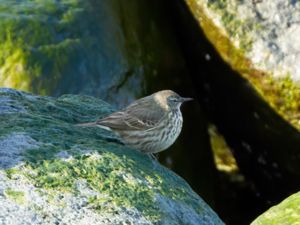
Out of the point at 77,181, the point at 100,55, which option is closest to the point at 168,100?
the point at 77,181

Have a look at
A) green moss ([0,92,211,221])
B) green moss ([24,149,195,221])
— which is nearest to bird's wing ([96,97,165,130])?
green moss ([0,92,211,221])

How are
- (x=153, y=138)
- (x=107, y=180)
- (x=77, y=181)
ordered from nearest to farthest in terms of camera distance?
(x=77, y=181)
(x=107, y=180)
(x=153, y=138)

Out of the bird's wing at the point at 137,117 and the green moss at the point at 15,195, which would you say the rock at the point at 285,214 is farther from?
the green moss at the point at 15,195

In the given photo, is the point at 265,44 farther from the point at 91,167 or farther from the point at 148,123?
the point at 91,167

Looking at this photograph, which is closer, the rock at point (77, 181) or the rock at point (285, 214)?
the rock at point (77, 181)

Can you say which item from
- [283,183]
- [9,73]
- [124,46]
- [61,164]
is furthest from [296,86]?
[61,164]

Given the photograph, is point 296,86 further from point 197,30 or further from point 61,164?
point 61,164

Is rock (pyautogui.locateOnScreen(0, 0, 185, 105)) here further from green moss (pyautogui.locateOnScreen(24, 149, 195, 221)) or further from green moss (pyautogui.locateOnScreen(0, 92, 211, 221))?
green moss (pyautogui.locateOnScreen(24, 149, 195, 221))

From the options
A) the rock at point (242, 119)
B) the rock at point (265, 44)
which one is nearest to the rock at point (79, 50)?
the rock at point (242, 119)
